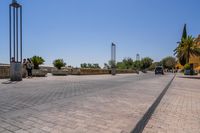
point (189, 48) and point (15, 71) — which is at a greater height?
point (189, 48)

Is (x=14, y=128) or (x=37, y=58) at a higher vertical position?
(x=37, y=58)

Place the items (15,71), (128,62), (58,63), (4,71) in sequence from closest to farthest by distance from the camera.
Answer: (15,71)
(4,71)
(58,63)
(128,62)

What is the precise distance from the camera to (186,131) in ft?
14.9

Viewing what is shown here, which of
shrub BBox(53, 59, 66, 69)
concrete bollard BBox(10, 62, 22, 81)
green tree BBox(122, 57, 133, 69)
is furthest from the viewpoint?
green tree BBox(122, 57, 133, 69)

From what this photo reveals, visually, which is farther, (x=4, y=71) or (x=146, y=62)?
(x=146, y=62)

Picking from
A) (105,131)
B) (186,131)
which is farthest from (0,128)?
(186,131)

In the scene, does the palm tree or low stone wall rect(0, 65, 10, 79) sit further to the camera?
the palm tree

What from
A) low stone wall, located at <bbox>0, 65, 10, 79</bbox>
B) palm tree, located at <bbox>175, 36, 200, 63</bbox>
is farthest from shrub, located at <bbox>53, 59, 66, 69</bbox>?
low stone wall, located at <bbox>0, 65, 10, 79</bbox>

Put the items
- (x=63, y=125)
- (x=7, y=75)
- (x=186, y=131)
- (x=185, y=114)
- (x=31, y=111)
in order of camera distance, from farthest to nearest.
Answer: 1. (x=7, y=75)
2. (x=185, y=114)
3. (x=31, y=111)
4. (x=186, y=131)
5. (x=63, y=125)

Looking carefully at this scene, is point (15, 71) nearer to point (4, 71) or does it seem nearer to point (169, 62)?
point (4, 71)

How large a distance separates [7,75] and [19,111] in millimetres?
13197

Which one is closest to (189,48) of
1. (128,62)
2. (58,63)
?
(58,63)

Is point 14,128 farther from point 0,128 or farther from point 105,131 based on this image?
point 105,131

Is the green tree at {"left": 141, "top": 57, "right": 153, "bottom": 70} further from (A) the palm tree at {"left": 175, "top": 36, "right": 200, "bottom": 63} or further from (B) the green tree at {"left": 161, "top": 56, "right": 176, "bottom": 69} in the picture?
(A) the palm tree at {"left": 175, "top": 36, "right": 200, "bottom": 63}
